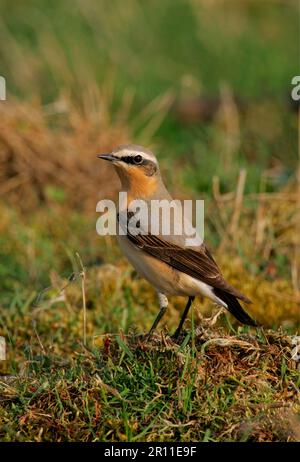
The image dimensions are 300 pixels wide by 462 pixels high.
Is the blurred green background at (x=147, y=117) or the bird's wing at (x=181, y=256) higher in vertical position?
the blurred green background at (x=147, y=117)

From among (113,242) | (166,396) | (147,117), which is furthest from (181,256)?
(147,117)

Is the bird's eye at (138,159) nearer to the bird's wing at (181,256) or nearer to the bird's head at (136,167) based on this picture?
the bird's head at (136,167)

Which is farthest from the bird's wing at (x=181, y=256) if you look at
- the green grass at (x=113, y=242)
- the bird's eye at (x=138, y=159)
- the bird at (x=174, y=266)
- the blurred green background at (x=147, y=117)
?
the blurred green background at (x=147, y=117)

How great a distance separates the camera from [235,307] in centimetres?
466

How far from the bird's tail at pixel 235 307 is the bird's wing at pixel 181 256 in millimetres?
82

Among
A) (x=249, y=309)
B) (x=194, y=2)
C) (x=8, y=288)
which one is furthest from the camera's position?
(x=194, y=2)

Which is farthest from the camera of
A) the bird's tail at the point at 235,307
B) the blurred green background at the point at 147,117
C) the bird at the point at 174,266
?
the blurred green background at the point at 147,117

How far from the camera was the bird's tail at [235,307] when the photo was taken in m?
4.62

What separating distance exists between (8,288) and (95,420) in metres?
2.54

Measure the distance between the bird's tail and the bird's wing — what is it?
0.08m
